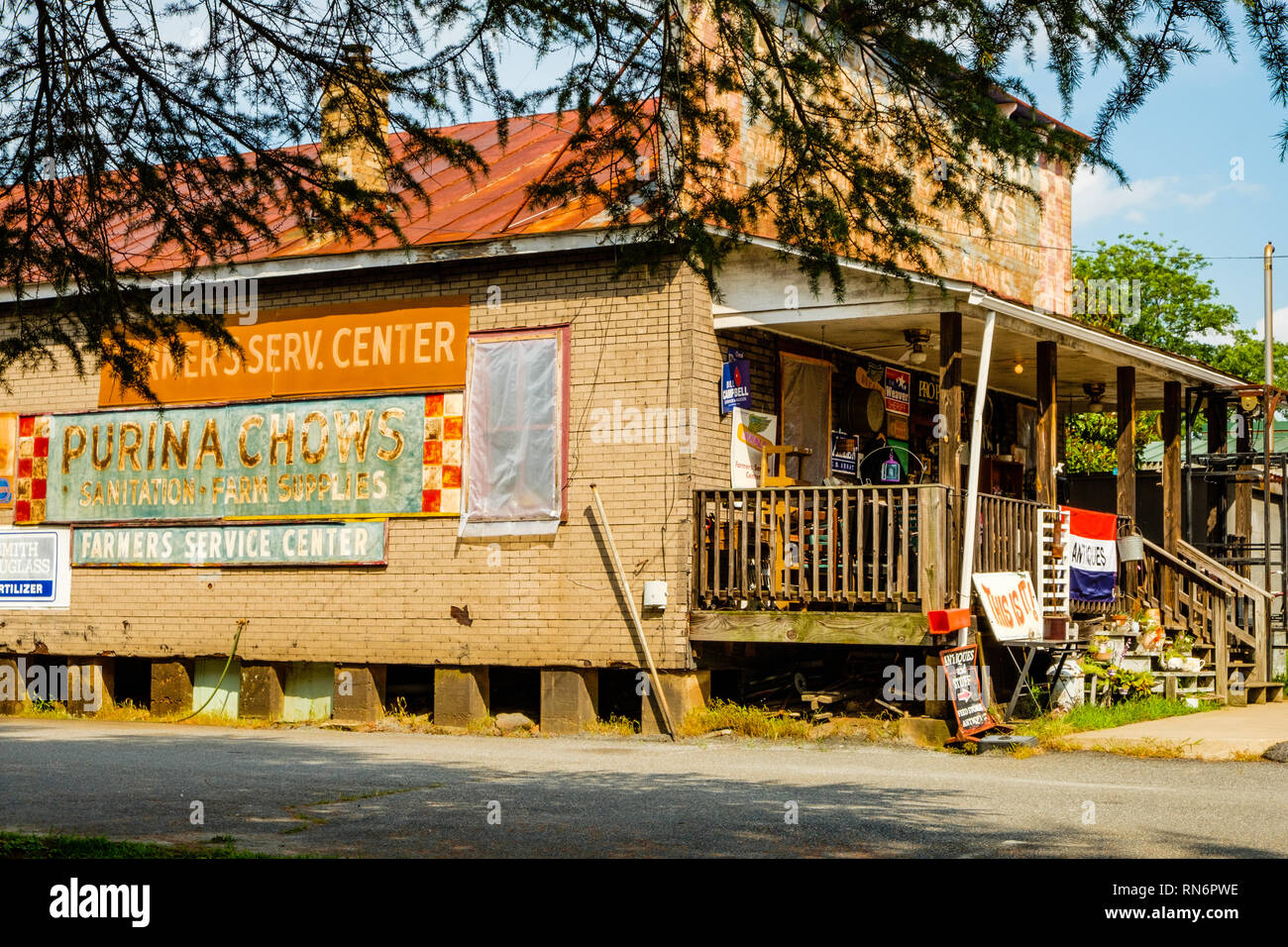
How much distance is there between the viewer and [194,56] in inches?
357

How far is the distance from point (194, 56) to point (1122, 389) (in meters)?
13.3

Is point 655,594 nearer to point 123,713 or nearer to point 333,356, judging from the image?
point 333,356

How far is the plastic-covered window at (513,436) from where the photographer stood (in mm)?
16016

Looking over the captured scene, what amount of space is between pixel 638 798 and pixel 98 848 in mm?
3764

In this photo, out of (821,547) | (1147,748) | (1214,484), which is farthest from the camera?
(1214,484)

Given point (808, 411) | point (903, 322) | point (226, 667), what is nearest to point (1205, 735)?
point (903, 322)

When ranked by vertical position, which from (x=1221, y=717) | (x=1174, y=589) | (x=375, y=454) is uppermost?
(x=375, y=454)

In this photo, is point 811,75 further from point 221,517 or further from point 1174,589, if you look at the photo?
point 1174,589

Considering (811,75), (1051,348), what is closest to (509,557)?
(1051,348)

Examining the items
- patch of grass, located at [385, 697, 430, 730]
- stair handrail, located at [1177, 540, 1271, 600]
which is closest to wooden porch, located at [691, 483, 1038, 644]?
patch of grass, located at [385, 697, 430, 730]

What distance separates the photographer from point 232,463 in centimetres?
1773

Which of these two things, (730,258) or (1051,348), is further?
(1051,348)

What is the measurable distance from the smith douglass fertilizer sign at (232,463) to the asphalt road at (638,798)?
3321mm
